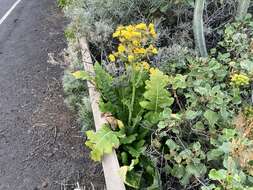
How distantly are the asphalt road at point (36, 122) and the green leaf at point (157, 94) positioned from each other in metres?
0.70

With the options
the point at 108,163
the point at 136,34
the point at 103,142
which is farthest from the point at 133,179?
the point at 136,34

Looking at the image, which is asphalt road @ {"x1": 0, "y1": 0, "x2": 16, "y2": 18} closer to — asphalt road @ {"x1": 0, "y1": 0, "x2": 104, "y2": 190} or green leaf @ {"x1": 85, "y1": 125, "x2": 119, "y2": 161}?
asphalt road @ {"x1": 0, "y1": 0, "x2": 104, "y2": 190}

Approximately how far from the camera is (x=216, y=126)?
6.28ft

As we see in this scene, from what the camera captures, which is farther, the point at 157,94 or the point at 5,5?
the point at 5,5

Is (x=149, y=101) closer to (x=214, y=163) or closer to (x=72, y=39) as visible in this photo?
(x=214, y=163)

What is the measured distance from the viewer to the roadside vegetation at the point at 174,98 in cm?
168

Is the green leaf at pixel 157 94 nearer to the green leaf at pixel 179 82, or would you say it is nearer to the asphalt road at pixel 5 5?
the green leaf at pixel 179 82

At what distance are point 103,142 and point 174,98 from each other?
671 mm

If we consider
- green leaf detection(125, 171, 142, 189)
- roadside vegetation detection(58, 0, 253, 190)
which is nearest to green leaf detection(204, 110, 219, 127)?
roadside vegetation detection(58, 0, 253, 190)

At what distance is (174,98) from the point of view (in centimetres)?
232

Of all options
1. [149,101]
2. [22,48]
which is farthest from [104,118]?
[22,48]

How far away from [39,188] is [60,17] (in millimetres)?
3132

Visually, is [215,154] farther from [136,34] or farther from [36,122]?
[36,122]

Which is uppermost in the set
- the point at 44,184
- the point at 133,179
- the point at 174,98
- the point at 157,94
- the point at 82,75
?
the point at 82,75
